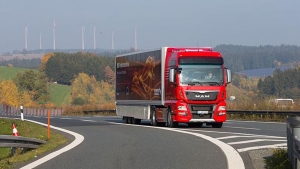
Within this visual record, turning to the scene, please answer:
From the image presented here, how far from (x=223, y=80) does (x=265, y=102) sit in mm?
12829

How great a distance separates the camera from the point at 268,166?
12445 mm

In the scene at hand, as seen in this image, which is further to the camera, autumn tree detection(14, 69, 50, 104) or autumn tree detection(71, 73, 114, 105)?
autumn tree detection(71, 73, 114, 105)

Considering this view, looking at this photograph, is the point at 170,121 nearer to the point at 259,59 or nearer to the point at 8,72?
the point at 8,72

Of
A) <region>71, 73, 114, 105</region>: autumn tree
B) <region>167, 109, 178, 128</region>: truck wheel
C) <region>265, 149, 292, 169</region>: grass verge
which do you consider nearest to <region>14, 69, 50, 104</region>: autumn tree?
<region>71, 73, 114, 105</region>: autumn tree

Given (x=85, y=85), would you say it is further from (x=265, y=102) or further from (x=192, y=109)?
(x=192, y=109)

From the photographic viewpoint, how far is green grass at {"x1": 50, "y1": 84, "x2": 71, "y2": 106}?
474ft

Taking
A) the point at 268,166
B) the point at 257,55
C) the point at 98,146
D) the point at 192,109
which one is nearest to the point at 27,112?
the point at 192,109

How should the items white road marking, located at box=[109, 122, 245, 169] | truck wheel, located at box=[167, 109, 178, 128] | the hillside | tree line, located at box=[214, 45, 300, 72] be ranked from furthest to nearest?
tree line, located at box=[214, 45, 300, 72], the hillside, truck wheel, located at box=[167, 109, 178, 128], white road marking, located at box=[109, 122, 245, 169]

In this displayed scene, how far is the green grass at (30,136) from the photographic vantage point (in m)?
14.8

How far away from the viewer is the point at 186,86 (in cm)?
2703

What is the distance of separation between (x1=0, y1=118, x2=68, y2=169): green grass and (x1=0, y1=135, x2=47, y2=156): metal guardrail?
0.18 metres

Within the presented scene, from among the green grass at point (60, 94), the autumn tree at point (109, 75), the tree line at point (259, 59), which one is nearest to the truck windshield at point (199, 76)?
the green grass at point (60, 94)

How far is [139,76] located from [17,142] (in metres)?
15.1

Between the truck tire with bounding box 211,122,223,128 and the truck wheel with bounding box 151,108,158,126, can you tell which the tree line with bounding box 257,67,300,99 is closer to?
the truck wheel with bounding box 151,108,158,126
